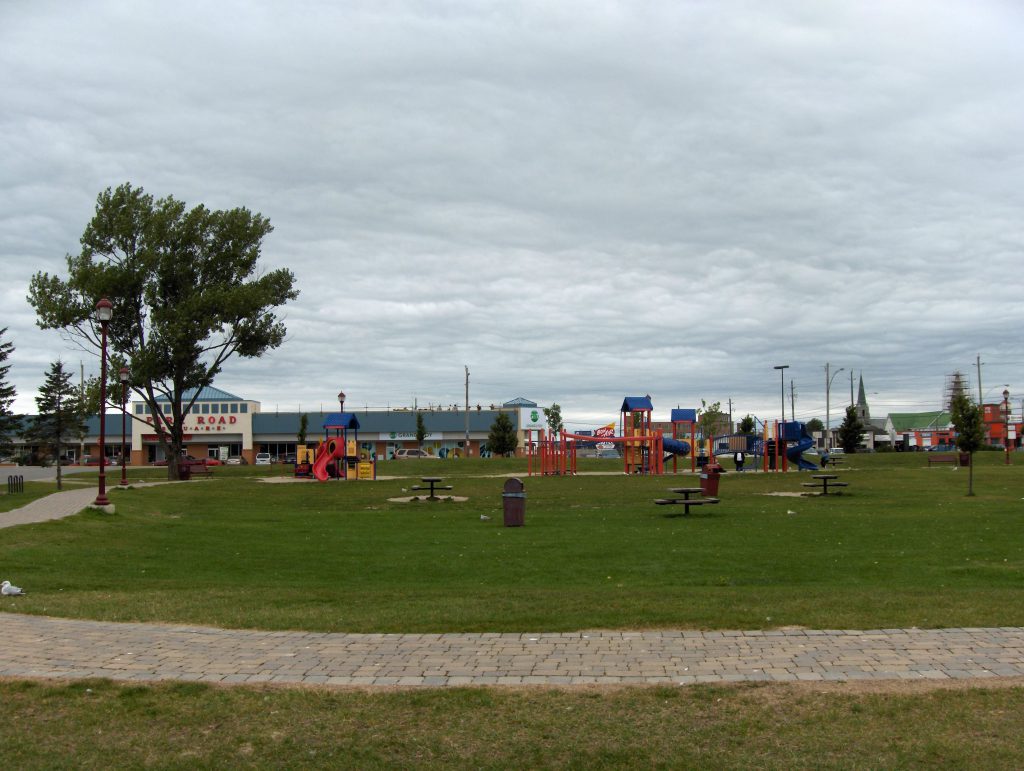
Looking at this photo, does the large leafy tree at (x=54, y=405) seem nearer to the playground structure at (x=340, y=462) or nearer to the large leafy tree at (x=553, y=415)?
the playground structure at (x=340, y=462)

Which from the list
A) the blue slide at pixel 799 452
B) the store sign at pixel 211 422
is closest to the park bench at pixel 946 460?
the blue slide at pixel 799 452

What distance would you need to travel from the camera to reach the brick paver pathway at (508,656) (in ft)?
21.4

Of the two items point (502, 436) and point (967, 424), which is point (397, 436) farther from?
point (967, 424)

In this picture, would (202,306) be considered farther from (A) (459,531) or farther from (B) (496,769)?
(B) (496,769)

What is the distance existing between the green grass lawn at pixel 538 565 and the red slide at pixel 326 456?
63.6ft

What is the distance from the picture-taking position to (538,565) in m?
13.5

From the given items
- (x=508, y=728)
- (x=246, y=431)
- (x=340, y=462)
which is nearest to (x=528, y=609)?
(x=508, y=728)

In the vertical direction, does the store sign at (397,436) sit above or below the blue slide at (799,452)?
above

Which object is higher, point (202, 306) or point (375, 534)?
point (202, 306)

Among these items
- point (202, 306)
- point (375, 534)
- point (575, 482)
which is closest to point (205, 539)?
point (375, 534)

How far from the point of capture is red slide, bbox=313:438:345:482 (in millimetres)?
46534

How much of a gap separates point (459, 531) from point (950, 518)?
10.8m

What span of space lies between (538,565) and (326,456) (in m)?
34.9

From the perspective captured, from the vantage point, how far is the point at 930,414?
165125 mm
